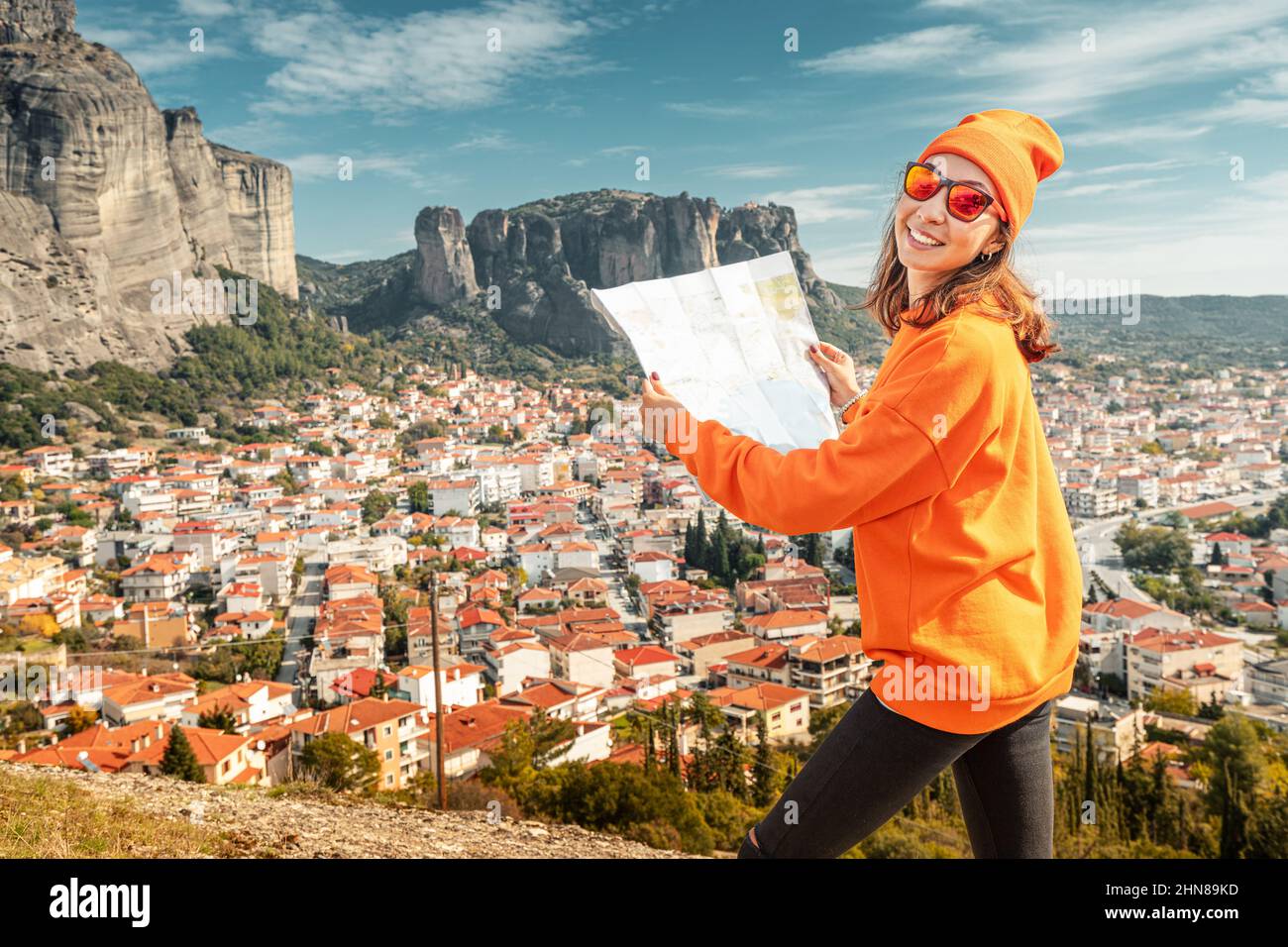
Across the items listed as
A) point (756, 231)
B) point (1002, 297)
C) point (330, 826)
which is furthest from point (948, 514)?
point (756, 231)

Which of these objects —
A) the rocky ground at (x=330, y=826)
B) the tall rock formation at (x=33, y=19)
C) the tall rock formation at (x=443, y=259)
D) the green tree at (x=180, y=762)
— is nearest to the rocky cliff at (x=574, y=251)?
the tall rock formation at (x=443, y=259)

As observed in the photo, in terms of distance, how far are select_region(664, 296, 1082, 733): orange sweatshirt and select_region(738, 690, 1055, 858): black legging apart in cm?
3

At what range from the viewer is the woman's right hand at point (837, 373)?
41.0 inches

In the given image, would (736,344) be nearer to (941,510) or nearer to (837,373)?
(837,373)

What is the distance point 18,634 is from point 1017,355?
1829 centimetres

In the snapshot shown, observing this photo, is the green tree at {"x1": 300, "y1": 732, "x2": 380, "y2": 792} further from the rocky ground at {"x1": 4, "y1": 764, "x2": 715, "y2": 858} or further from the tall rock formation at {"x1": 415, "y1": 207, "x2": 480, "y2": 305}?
the tall rock formation at {"x1": 415, "y1": 207, "x2": 480, "y2": 305}

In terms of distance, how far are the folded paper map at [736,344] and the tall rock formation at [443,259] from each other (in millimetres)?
56786

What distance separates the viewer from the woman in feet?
2.48

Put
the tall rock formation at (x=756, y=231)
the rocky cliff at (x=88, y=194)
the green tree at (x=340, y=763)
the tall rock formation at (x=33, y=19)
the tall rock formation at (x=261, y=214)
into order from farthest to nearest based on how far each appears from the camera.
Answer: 1. the tall rock formation at (x=756, y=231)
2. the tall rock formation at (x=261, y=214)
3. the tall rock formation at (x=33, y=19)
4. the rocky cliff at (x=88, y=194)
5. the green tree at (x=340, y=763)

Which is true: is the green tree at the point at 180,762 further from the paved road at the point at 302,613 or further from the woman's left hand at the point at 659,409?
the woman's left hand at the point at 659,409

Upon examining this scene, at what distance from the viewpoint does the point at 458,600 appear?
2028 cm

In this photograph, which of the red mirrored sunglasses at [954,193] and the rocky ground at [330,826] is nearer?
the red mirrored sunglasses at [954,193]

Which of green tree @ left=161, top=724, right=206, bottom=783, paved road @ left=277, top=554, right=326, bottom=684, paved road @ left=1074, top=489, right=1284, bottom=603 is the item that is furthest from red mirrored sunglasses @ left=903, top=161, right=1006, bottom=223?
paved road @ left=1074, top=489, right=1284, bottom=603

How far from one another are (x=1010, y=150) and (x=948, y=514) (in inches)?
13.7
